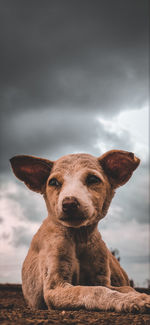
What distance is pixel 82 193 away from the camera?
4.96m

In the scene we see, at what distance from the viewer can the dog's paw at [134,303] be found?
162 inches

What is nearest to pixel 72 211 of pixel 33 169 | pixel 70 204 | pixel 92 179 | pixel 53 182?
pixel 70 204

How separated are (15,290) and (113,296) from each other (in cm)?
881

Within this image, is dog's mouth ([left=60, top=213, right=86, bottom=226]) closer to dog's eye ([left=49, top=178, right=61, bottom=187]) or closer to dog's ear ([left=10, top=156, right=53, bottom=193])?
dog's eye ([left=49, top=178, right=61, bottom=187])

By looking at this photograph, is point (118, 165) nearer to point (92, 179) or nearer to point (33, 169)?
point (92, 179)

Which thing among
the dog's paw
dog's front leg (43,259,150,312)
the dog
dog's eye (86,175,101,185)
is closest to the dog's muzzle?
the dog

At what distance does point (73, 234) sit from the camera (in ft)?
18.3

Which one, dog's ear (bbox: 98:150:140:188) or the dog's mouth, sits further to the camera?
dog's ear (bbox: 98:150:140:188)

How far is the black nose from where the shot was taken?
472 centimetres

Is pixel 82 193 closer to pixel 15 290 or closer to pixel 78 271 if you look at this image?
pixel 78 271

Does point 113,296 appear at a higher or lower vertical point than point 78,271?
lower

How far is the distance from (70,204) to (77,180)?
0.54 meters

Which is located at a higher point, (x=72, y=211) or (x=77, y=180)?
(x=77, y=180)

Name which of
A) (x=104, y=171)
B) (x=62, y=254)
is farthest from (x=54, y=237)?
(x=104, y=171)
